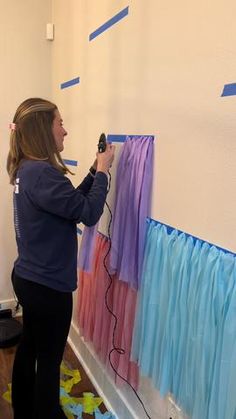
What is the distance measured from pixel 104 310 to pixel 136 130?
0.85 meters

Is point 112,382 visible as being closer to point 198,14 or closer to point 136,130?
point 136,130

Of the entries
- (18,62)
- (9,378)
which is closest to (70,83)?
(18,62)

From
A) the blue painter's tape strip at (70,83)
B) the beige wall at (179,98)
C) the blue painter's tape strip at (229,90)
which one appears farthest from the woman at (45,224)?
the blue painter's tape strip at (70,83)

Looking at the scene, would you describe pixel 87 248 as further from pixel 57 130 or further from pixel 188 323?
pixel 188 323

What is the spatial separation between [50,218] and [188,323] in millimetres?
577

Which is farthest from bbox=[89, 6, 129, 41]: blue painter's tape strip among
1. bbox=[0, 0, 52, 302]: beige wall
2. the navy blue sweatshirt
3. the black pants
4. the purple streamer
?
the black pants

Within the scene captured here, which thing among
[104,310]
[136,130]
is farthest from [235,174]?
[104,310]

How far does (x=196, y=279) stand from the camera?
108cm

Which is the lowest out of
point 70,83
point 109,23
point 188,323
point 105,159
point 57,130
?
point 188,323

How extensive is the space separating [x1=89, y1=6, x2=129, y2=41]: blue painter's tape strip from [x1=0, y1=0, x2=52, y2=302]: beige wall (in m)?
0.80

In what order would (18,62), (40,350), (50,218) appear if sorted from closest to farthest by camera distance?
(50,218) → (40,350) → (18,62)

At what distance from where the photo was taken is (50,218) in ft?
4.18

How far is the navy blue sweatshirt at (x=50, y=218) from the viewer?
1.22 meters

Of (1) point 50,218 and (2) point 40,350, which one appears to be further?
(2) point 40,350
